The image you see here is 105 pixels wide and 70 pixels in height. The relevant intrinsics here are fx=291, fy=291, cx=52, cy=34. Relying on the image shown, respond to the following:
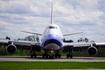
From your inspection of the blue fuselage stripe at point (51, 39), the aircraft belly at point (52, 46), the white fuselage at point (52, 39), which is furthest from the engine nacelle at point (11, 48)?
the blue fuselage stripe at point (51, 39)

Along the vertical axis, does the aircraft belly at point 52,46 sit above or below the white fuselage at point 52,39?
below

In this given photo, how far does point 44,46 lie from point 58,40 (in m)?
2.57

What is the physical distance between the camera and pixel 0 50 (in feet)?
201

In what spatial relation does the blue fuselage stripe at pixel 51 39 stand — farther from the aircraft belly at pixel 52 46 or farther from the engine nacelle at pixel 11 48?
the engine nacelle at pixel 11 48

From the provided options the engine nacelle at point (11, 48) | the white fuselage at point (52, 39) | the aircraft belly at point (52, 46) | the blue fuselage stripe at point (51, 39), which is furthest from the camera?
the engine nacelle at point (11, 48)

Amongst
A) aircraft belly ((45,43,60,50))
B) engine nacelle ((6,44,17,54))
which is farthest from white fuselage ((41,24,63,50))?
engine nacelle ((6,44,17,54))

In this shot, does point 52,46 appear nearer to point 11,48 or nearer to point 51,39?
point 51,39

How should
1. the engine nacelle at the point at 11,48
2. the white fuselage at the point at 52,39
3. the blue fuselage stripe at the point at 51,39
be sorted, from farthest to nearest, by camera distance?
1. the engine nacelle at the point at 11,48
2. the white fuselage at the point at 52,39
3. the blue fuselage stripe at the point at 51,39

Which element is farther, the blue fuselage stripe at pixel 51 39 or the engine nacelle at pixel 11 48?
the engine nacelle at pixel 11 48

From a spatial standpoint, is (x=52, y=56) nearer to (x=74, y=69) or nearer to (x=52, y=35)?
(x=52, y=35)

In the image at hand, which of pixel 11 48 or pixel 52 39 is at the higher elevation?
pixel 52 39

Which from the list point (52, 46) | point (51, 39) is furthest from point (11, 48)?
point (51, 39)

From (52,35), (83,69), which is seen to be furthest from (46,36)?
(83,69)

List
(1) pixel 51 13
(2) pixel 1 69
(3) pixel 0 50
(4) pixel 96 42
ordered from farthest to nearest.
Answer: (3) pixel 0 50 < (1) pixel 51 13 < (4) pixel 96 42 < (2) pixel 1 69
